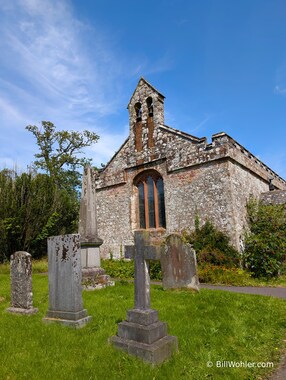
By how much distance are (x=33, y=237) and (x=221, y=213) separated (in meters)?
11.5

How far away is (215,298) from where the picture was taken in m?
7.30

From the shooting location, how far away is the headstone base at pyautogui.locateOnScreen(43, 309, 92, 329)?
5.18 metres

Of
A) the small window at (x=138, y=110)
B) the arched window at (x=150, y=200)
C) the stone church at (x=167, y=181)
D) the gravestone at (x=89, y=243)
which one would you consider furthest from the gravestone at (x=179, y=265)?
the small window at (x=138, y=110)

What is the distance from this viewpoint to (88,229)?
9.30m

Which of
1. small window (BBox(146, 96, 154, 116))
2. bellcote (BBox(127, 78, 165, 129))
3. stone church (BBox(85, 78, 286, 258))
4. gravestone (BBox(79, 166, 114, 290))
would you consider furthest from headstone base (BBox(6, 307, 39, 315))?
small window (BBox(146, 96, 154, 116))

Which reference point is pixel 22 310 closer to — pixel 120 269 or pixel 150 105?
pixel 120 269

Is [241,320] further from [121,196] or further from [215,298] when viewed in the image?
[121,196]

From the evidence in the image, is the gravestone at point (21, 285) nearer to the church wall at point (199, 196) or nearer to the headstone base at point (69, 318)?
the headstone base at point (69, 318)

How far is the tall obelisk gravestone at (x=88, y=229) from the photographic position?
9.00 metres

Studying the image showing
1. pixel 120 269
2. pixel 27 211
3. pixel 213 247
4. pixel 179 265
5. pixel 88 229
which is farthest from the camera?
pixel 27 211

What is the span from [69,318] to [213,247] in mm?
8212

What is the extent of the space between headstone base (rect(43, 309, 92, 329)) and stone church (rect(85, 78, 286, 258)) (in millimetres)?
8507

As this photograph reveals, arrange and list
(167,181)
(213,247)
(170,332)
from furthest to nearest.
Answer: (167,181), (213,247), (170,332)

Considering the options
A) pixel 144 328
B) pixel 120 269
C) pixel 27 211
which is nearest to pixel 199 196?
pixel 120 269
